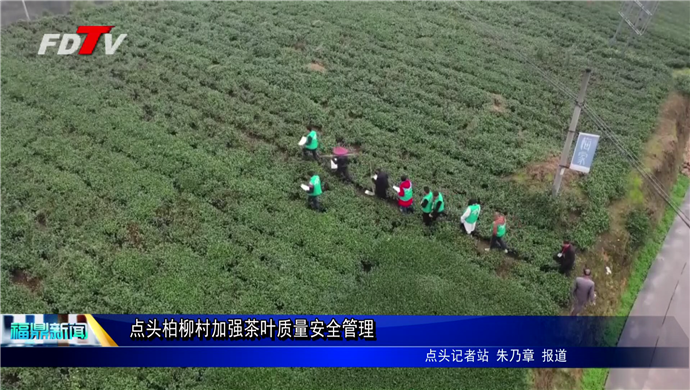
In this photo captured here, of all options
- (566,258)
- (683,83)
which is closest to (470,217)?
(566,258)

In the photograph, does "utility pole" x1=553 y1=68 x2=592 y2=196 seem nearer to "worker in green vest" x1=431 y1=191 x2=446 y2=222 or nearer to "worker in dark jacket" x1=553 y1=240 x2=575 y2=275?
Result: "worker in dark jacket" x1=553 y1=240 x2=575 y2=275

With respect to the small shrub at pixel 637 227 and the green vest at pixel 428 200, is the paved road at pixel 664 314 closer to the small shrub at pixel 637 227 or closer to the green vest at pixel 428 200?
the small shrub at pixel 637 227

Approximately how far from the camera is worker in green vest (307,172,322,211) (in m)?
14.0

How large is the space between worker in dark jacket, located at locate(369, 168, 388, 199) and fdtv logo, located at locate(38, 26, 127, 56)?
12316 mm

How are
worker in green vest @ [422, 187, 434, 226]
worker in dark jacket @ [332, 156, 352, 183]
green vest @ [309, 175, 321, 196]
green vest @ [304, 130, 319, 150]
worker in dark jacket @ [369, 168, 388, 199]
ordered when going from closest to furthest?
1. worker in green vest @ [422, 187, 434, 226]
2. green vest @ [309, 175, 321, 196]
3. worker in dark jacket @ [369, 168, 388, 199]
4. worker in dark jacket @ [332, 156, 352, 183]
5. green vest @ [304, 130, 319, 150]

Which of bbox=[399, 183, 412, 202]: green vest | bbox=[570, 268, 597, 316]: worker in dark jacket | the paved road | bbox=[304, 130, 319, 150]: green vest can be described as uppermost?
bbox=[304, 130, 319, 150]: green vest

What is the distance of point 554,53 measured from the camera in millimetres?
22578

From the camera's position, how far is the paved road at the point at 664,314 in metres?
12.0

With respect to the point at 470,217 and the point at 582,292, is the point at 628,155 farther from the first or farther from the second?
the point at 582,292

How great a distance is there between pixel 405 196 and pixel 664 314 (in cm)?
716

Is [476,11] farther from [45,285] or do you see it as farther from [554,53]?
[45,285]

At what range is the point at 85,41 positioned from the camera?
20984 millimetres

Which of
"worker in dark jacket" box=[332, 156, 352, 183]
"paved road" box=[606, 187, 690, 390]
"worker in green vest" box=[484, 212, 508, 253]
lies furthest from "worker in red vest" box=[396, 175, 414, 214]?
"paved road" box=[606, 187, 690, 390]

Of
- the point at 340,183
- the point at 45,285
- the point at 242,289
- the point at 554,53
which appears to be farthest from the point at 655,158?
the point at 45,285
